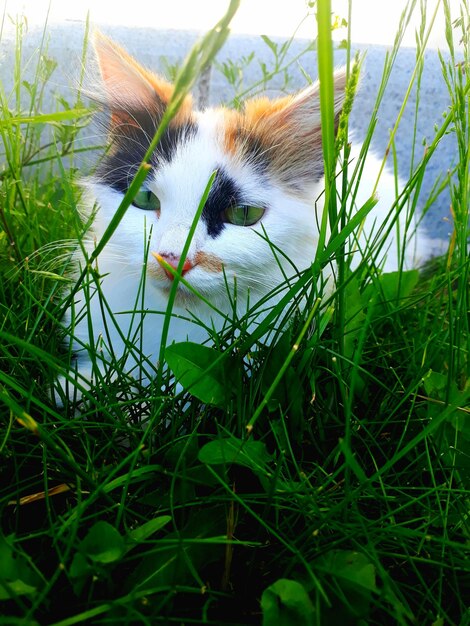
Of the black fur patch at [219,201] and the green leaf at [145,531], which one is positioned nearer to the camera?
the green leaf at [145,531]

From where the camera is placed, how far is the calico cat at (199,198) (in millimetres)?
755

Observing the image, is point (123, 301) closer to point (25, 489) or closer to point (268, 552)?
point (25, 489)

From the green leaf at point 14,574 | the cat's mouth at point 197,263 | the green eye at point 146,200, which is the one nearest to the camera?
the green leaf at point 14,574

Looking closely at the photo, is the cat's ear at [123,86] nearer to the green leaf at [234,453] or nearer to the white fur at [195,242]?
the white fur at [195,242]

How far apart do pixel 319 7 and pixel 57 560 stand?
0.51 m

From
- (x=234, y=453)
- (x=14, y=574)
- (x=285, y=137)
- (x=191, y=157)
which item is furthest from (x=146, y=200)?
(x=14, y=574)

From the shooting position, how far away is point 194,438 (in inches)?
22.8

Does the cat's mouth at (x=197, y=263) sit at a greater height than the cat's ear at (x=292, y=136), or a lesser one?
lesser

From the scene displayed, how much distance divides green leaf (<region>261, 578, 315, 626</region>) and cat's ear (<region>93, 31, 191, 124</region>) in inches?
27.0

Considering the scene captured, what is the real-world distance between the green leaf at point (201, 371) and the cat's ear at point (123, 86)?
1.36 ft

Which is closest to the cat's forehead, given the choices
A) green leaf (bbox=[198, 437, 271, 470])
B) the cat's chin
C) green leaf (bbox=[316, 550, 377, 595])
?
the cat's chin

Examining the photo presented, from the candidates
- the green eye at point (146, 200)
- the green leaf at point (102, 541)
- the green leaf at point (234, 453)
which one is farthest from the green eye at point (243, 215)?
the green leaf at point (102, 541)

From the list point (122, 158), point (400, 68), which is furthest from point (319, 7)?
point (400, 68)

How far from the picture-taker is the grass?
439mm
